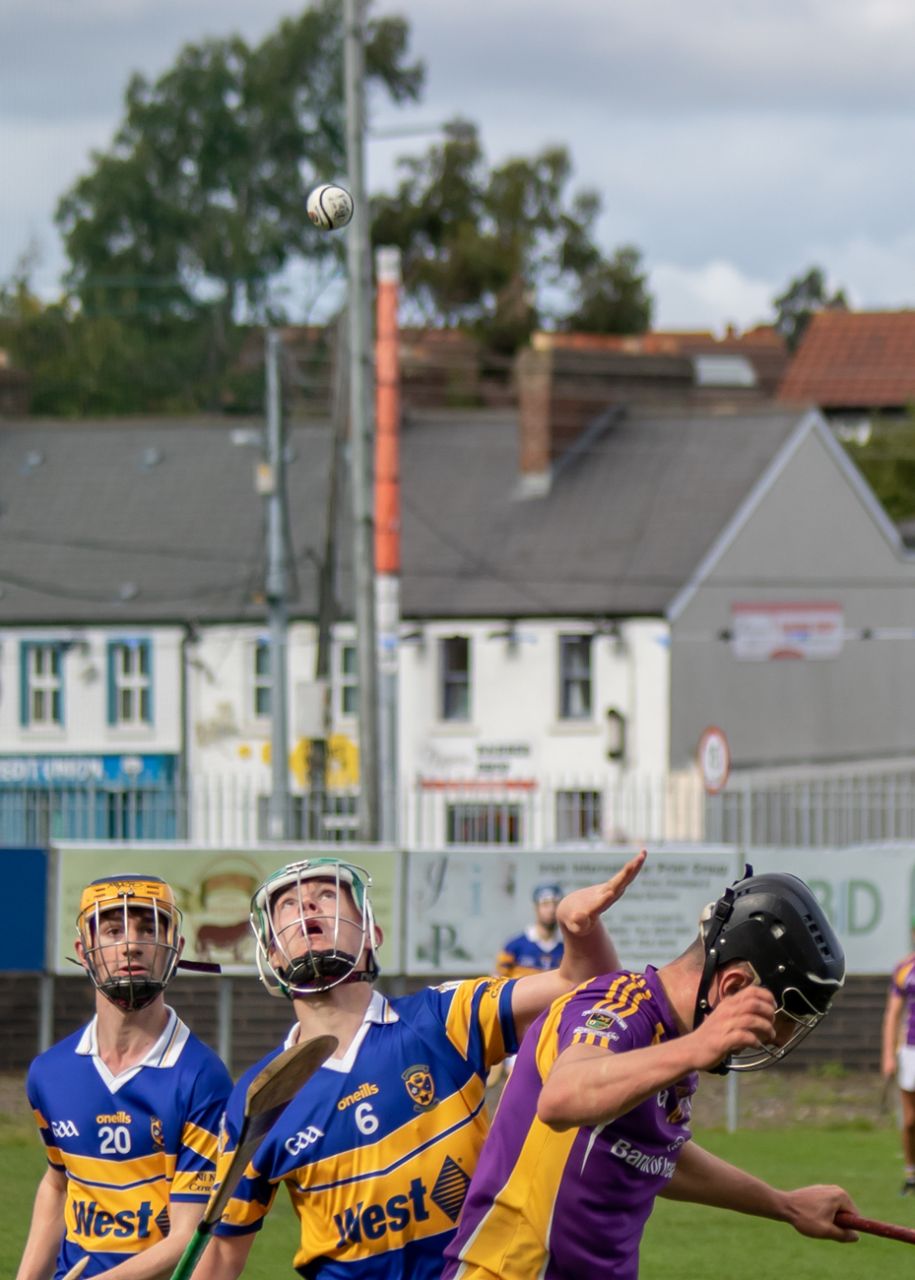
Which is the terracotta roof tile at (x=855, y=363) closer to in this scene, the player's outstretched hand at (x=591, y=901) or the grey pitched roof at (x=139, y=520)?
the grey pitched roof at (x=139, y=520)

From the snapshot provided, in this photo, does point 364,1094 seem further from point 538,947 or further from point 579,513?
point 579,513

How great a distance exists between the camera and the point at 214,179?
201 feet

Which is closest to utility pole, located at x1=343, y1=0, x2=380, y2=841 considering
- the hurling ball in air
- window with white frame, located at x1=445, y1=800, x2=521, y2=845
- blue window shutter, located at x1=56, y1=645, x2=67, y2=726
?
window with white frame, located at x1=445, y1=800, x2=521, y2=845

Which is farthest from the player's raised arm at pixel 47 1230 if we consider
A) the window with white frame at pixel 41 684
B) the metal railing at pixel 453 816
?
the window with white frame at pixel 41 684

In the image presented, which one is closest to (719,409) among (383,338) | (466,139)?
(466,139)

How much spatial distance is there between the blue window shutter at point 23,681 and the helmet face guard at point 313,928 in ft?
131

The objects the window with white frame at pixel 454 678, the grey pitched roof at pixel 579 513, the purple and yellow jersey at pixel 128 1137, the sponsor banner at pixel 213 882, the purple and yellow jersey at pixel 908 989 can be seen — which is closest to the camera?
the purple and yellow jersey at pixel 128 1137

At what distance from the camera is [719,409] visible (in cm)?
4541

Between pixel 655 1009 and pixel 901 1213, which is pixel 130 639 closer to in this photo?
pixel 901 1213

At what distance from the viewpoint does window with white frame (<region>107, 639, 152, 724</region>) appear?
4288cm

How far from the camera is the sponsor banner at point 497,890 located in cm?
1628

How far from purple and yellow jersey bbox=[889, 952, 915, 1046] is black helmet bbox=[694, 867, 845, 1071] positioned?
11067 mm

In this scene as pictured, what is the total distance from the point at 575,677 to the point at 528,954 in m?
26.0

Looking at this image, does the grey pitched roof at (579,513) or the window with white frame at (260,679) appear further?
the window with white frame at (260,679)
